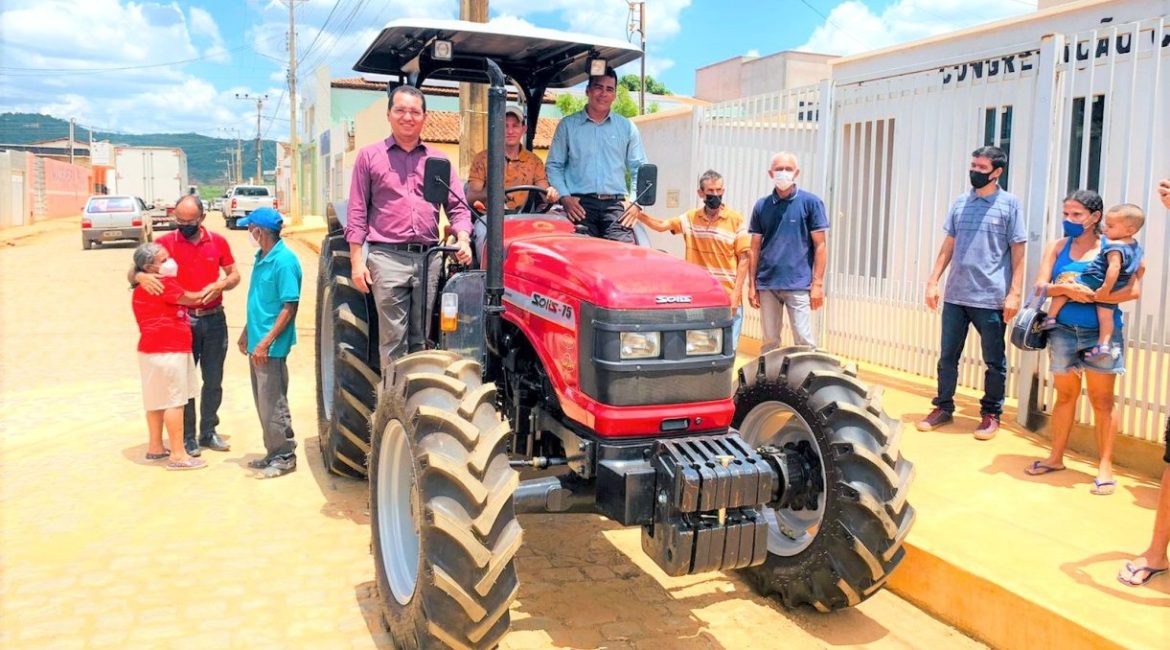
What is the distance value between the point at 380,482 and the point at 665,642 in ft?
4.54

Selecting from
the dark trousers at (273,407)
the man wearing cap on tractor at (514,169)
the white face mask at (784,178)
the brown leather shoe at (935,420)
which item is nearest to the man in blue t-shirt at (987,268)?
the brown leather shoe at (935,420)

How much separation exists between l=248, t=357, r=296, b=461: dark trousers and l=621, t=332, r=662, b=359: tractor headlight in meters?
3.35

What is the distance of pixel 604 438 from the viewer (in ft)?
11.7

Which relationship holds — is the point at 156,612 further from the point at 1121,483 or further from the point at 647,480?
the point at 1121,483

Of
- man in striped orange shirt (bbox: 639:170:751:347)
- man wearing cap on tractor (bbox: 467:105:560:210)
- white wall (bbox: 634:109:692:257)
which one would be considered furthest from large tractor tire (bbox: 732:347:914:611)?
white wall (bbox: 634:109:692:257)

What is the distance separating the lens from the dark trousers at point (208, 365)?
21.4 ft

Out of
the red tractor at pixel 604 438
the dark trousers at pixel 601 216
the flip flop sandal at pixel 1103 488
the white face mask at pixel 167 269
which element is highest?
the dark trousers at pixel 601 216

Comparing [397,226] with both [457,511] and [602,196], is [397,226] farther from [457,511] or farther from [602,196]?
[457,511]

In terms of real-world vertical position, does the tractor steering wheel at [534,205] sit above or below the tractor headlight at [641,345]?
above

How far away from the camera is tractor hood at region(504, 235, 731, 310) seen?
3.57 m

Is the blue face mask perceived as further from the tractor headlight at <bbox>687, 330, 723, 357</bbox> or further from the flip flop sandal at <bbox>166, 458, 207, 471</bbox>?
the flip flop sandal at <bbox>166, 458, 207, 471</bbox>

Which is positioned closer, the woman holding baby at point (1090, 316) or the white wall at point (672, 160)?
the woman holding baby at point (1090, 316)

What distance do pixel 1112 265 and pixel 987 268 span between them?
3.51ft

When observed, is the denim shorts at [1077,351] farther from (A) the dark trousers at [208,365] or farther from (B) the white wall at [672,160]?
(B) the white wall at [672,160]
